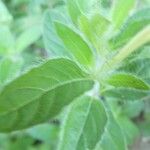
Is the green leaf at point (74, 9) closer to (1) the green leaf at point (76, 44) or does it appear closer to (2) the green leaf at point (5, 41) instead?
(1) the green leaf at point (76, 44)

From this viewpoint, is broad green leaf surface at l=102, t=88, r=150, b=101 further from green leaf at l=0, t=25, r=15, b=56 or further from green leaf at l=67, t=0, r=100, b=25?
green leaf at l=0, t=25, r=15, b=56

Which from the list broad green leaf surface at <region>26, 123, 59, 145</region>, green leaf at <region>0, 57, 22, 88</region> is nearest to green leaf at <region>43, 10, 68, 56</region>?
green leaf at <region>0, 57, 22, 88</region>

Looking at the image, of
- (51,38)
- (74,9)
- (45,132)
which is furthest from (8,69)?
(45,132)

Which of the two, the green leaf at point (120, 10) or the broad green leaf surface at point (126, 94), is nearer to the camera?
the green leaf at point (120, 10)

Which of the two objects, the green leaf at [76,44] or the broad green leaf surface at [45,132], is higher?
the broad green leaf surface at [45,132]

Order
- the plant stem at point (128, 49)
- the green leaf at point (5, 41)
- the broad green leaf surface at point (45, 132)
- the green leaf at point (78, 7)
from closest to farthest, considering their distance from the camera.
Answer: the plant stem at point (128, 49) < the green leaf at point (78, 7) < the green leaf at point (5, 41) < the broad green leaf surface at point (45, 132)

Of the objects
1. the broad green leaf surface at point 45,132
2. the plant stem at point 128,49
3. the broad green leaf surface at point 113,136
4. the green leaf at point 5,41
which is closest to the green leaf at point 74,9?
the plant stem at point 128,49
